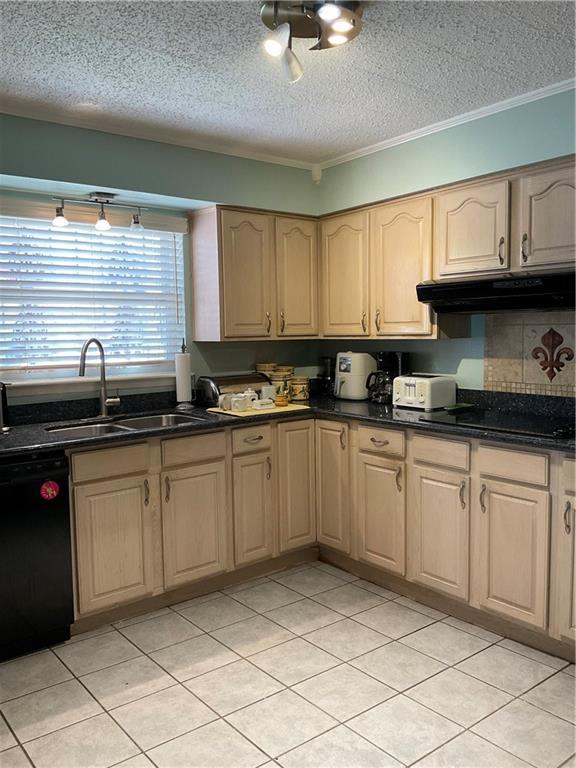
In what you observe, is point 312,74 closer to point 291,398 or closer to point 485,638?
point 291,398

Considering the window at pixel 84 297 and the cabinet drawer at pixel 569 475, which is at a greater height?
the window at pixel 84 297

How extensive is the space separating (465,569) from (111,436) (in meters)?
1.77

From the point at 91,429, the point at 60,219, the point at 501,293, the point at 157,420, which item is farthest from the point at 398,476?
the point at 60,219

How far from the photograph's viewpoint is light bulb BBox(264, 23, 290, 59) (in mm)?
2111

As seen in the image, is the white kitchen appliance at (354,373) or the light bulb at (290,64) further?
the white kitchen appliance at (354,373)

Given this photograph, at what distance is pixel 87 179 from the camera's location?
3154mm

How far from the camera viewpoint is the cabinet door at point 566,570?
100 inches

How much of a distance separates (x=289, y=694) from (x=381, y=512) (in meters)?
1.18

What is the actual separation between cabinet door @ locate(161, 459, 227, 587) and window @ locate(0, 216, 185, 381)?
86cm

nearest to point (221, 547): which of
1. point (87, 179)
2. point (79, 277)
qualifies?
point (79, 277)

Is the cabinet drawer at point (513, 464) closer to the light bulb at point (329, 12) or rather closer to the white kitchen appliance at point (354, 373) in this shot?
the white kitchen appliance at point (354, 373)

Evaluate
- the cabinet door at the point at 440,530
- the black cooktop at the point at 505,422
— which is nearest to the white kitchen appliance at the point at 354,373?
the black cooktop at the point at 505,422

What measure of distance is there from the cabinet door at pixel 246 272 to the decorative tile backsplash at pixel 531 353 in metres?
1.34

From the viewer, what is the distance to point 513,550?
2.75 m
